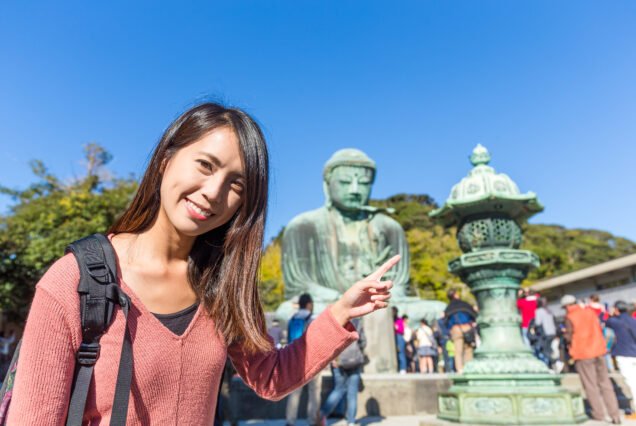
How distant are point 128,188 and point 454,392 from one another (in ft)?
59.8

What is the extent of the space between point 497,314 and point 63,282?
13.9 feet

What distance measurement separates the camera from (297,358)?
58.2 inches

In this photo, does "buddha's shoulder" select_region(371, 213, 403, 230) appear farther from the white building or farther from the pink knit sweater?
the pink knit sweater

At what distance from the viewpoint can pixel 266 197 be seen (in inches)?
57.1

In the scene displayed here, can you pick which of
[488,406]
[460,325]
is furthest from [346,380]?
[460,325]

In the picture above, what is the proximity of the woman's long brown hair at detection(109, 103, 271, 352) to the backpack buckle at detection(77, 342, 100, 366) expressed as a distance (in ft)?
1.10

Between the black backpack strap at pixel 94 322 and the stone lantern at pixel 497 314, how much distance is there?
3777 mm

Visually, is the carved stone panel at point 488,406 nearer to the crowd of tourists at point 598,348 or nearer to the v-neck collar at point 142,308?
the crowd of tourists at point 598,348

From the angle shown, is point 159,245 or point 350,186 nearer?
point 159,245

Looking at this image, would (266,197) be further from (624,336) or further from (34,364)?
(624,336)

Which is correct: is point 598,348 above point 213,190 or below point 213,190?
below

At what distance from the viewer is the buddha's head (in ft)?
35.4

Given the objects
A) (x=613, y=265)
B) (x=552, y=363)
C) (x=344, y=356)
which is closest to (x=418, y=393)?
(x=344, y=356)

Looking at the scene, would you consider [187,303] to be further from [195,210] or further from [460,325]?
[460,325]
